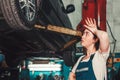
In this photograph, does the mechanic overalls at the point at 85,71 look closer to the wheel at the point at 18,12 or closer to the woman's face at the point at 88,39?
the woman's face at the point at 88,39

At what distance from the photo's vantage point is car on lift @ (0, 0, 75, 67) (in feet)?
15.7

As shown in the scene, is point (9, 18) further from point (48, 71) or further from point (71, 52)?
point (48, 71)

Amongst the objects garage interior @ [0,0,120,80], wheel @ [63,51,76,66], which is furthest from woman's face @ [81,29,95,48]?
wheel @ [63,51,76,66]

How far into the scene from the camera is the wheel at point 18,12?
15.4 ft

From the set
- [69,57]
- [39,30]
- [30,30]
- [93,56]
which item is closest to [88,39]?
[93,56]

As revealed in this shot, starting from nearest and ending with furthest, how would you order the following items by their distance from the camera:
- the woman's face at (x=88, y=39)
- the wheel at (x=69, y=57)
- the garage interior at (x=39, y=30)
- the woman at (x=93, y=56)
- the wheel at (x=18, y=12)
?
1. the woman at (x=93, y=56)
2. the woman's face at (x=88, y=39)
3. the wheel at (x=18, y=12)
4. the garage interior at (x=39, y=30)
5. the wheel at (x=69, y=57)

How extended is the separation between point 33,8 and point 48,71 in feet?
27.2

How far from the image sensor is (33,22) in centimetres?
513

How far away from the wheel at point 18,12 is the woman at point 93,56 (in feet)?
6.62

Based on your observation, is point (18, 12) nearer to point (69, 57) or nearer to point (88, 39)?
point (88, 39)

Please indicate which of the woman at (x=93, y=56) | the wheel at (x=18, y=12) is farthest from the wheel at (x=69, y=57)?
the woman at (x=93, y=56)

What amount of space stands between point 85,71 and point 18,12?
2152mm

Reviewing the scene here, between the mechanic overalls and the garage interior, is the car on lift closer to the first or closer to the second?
the garage interior

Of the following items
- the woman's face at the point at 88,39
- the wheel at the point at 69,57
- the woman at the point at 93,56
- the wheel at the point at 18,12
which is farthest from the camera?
the wheel at the point at 69,57
